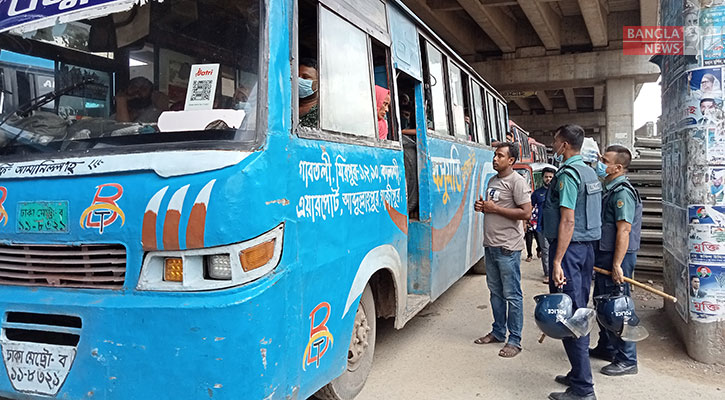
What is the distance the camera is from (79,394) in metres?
2.47

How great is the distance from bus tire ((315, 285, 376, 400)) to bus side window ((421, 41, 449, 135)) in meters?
2.14

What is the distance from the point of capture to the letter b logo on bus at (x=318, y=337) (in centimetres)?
288

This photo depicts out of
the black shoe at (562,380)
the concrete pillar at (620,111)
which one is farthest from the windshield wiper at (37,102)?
the concrete pillar at (620,111)

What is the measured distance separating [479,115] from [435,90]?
2.52 metres

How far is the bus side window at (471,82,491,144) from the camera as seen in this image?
7598 mm

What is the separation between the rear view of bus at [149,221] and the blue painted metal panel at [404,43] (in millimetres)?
1991

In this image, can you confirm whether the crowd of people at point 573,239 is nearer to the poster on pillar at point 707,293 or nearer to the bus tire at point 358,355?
the poster on pillar at point 707,293

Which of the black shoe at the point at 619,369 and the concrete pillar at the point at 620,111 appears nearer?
the black shoe at the point at 619,369

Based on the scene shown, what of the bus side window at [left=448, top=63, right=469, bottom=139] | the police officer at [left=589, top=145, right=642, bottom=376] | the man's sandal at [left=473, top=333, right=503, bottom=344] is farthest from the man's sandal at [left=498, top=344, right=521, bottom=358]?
the bus side window at [left=448, top=63, right=469, bottom=139]

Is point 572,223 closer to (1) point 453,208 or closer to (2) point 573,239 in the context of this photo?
(2) point 573,239

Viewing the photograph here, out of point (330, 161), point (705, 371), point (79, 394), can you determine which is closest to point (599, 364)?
point (705, 371)

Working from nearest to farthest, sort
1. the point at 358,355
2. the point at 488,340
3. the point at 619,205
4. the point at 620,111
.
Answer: the point at 358,355, the point at 619,205, the point at 488,340, the point at 620,111

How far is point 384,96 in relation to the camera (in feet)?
13.9

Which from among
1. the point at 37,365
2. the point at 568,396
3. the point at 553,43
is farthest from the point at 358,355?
the point at 553,43
